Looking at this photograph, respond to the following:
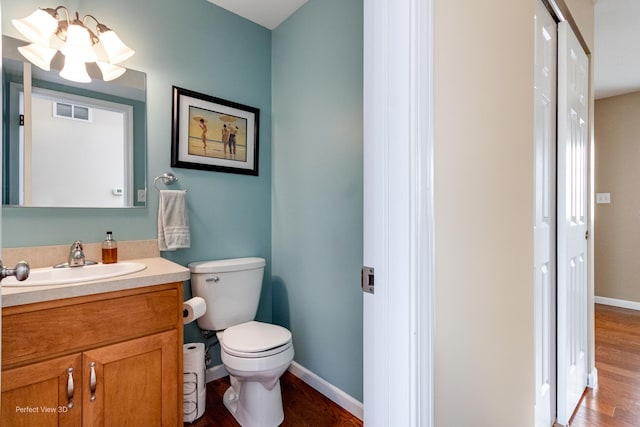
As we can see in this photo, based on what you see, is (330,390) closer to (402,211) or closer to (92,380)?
(92,380)

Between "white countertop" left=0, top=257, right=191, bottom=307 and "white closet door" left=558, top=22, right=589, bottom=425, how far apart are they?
1.76 metres

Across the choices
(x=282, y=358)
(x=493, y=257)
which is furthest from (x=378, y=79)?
(x=282, y=358)

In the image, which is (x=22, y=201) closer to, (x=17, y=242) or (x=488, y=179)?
(x=17, y=242)

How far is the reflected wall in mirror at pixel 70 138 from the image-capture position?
1418mm

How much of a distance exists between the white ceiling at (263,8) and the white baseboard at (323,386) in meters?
2.28

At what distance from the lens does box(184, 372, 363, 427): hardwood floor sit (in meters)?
1.67

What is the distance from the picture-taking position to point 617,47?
2.55 meters

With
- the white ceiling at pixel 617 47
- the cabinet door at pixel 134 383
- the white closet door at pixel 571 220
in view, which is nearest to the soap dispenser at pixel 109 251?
the cabinet door at pixel 134 383

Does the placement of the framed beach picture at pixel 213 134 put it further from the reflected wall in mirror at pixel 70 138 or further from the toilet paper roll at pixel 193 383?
the toilet paper roll at pixel 193 383

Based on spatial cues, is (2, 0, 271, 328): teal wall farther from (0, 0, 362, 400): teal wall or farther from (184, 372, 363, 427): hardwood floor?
(184, 372, 363, 427): hardwood floor

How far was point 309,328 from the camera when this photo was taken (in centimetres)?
204

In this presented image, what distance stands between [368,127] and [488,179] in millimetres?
477

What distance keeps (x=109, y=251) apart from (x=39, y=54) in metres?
0.94

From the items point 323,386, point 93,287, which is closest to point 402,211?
point 93,287
